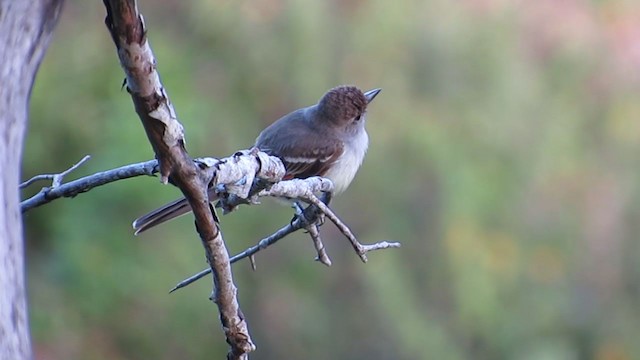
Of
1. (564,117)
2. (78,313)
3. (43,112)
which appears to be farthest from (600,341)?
(43,112)

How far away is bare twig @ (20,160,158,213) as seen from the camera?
5.41 feet

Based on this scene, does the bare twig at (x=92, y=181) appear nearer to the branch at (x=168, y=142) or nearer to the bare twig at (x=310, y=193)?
the branch at (x=168, y=142)

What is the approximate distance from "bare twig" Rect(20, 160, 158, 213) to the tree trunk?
34cm

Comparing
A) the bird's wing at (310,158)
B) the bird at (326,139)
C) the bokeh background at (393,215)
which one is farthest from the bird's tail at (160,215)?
the bokeh background at (393,215)

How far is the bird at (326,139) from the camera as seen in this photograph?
13.1ft

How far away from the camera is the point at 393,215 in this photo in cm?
679

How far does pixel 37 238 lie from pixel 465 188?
2.89 meters

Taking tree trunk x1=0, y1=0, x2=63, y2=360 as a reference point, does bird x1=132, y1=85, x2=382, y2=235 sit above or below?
below

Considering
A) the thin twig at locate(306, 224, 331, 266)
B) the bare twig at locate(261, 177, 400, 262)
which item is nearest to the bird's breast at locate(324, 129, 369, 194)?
the thin twig at locate(306, 224, 331, 266)

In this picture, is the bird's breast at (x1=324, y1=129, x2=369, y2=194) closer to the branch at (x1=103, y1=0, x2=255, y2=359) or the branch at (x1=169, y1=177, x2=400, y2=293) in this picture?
the branch at (x1=169, y1=177, x2=400, y2=293)

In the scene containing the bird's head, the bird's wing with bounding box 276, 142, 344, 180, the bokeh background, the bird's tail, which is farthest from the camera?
the bokeh background

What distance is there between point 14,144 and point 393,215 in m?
5.60

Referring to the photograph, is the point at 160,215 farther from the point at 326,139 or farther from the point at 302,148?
the point at 326,139

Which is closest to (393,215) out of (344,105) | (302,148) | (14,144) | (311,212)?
(344,105)
